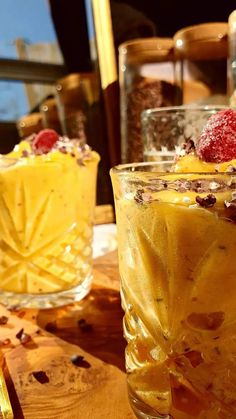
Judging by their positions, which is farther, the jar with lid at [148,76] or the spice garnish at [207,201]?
the jar with lid at [148,76]

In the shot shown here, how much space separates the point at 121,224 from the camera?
52 cm

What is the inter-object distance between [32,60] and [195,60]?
3.09 ft

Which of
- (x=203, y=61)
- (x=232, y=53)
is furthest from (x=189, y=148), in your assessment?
(x=203, y=61)

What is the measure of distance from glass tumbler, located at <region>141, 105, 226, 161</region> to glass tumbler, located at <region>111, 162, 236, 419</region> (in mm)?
552

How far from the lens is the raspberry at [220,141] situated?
0.49m

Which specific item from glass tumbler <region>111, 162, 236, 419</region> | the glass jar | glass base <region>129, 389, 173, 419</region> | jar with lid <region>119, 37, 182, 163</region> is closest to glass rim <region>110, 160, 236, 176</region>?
glass tumbler <region>111, 162, 236, 419</region>

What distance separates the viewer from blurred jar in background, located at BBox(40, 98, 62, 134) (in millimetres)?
1969

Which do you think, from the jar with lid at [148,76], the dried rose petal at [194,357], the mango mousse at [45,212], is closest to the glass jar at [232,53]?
the jar with lid at [148,76]

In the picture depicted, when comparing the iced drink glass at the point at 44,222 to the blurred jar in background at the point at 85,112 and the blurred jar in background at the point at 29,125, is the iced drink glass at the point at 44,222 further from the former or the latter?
the blurred jar in background at the point at 29,125

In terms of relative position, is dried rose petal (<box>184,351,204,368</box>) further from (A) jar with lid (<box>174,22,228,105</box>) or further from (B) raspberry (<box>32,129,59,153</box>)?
(A) jar with lid (<box>174,22,228,105</box>)

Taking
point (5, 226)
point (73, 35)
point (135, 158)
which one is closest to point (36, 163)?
point (5, 226)

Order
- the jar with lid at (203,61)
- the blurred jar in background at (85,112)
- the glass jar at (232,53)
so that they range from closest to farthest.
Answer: the glass jar at (232,53) < the jar with lid at (203,61) < the blurred jar in background at (85,112)

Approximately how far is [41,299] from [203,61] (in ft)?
2.90

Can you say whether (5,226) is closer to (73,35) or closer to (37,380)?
(37,380)
